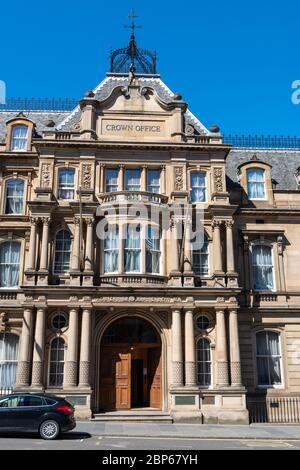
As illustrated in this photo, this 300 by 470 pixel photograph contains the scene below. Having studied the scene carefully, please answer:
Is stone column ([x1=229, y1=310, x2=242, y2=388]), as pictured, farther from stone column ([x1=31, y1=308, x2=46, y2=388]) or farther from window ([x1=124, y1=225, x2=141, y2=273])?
stone column ([x1=31, y1=308, x2=46, y2=388])

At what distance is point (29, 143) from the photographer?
95.6ft

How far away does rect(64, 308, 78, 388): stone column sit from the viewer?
2367 centimetres

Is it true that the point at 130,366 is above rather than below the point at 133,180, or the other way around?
below

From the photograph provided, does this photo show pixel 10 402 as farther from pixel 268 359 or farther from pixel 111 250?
pixel 268 359

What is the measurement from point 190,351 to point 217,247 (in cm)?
581

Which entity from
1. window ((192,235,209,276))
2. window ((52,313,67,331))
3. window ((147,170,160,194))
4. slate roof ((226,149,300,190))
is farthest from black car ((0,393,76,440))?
slate roof ((226,149,300,190))

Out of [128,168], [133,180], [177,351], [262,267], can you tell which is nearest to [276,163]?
[262,267]

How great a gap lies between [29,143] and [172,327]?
545 inches

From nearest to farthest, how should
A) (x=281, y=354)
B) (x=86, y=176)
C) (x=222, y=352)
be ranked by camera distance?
(x=222, y=352) < (x=281, y=354) < (x=86, y=176)

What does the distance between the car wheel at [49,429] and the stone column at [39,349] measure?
6618 mm

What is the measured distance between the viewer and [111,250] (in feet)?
85.9

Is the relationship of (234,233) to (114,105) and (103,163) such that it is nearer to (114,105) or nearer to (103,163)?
(103,163)

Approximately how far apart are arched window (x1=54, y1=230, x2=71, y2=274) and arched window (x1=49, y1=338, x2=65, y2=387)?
12.4ft

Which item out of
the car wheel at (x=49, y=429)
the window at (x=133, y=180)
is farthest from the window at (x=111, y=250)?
the car wheel at (x=49, y=429)
